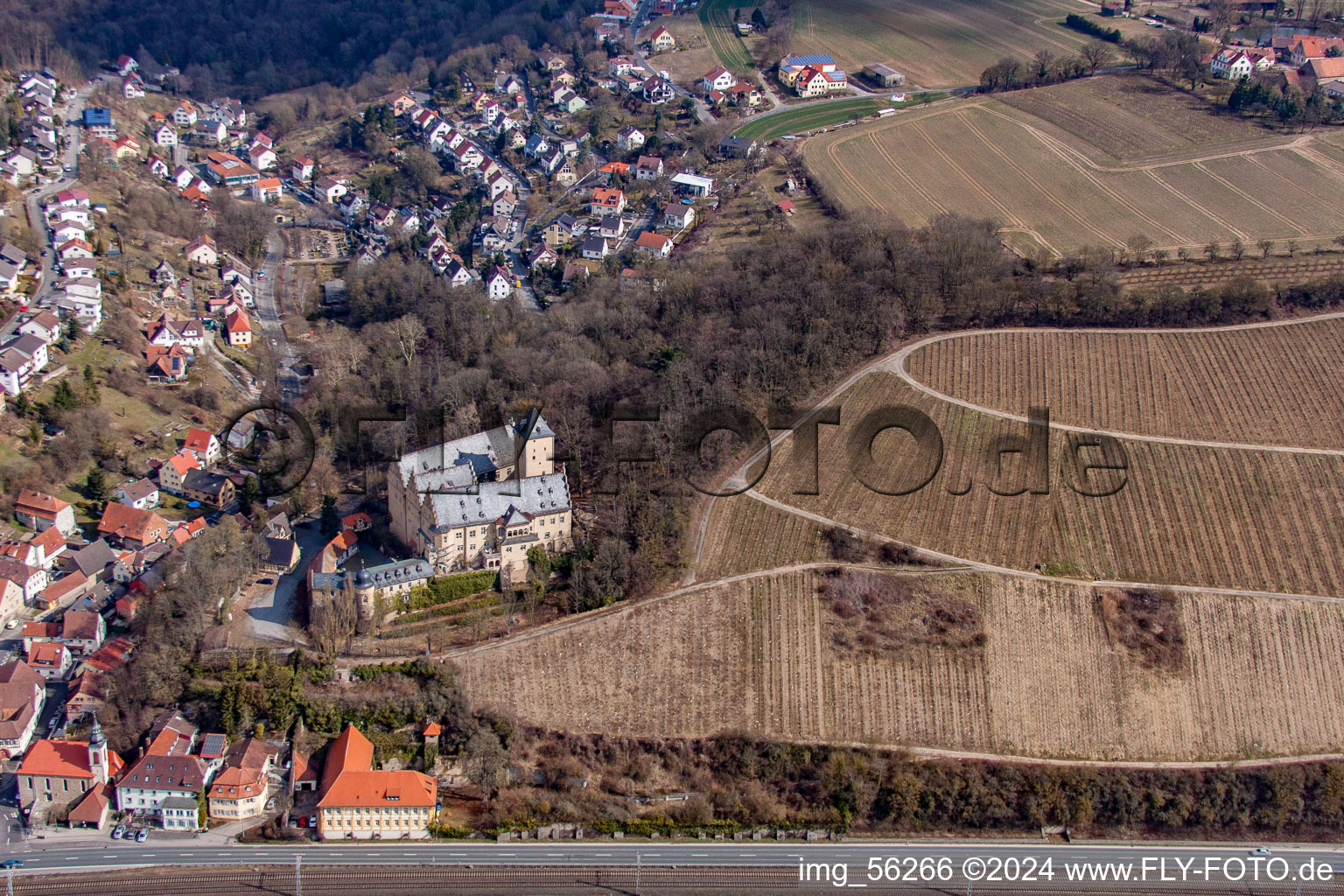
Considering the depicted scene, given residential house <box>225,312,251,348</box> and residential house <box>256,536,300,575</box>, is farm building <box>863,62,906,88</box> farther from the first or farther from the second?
residential house <box>256,536,300,575</box>

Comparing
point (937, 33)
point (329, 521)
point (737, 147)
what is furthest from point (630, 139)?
point (329, 521)

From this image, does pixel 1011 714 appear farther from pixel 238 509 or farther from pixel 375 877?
pixel 238 509

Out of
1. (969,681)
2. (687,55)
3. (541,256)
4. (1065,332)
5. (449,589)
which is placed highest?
(687,55)

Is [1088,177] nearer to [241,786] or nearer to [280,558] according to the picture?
[280,558]

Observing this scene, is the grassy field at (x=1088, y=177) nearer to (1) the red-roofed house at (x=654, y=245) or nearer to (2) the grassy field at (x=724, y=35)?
(1) the red-roofed house at (x=654, y=245)

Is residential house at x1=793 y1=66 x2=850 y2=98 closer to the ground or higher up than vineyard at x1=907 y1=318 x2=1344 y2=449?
higher up

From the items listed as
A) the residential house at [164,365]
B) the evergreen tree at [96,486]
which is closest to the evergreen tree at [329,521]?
the evergreen tree at [96,486]

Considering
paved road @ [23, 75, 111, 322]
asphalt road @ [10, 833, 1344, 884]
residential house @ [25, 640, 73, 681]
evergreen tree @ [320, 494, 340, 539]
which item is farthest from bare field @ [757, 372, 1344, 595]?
paved road @ [23, 75, 111, 322]
